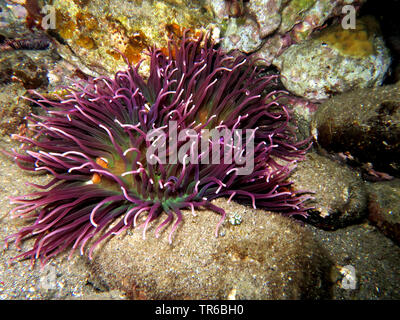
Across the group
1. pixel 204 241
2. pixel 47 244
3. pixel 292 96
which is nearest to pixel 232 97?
pixel 292 96

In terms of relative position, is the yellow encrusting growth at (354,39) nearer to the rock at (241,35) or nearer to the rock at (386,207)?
the rock at (241,35)

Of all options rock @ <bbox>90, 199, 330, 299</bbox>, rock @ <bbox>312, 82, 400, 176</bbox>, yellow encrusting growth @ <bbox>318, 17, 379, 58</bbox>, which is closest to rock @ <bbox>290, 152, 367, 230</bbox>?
rock @ <bbox>312, 82, 400, 176</bbox>

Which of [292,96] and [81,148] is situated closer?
[81,148]

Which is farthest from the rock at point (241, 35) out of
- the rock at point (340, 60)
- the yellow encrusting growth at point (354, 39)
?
the yellow encrusting growth at point (354, 39)

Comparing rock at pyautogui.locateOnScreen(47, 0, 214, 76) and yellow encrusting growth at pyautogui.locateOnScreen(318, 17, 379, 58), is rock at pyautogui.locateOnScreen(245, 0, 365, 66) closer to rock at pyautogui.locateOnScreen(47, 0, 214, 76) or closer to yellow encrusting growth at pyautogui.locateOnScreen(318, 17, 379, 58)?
yellow encrusting growth at pyautogui.locateOnScreen(318, 17, 379, 58)

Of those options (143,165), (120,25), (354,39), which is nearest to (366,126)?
(354,39)

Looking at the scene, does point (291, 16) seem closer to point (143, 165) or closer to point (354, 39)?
point (354, 39)

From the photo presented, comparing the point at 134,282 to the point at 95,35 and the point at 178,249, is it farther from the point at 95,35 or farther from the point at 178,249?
the point at 95,35
